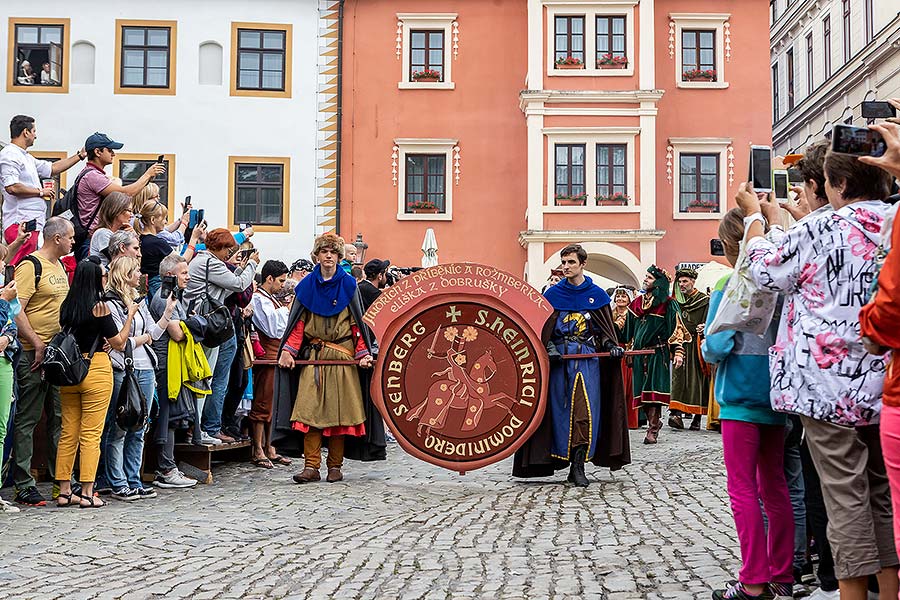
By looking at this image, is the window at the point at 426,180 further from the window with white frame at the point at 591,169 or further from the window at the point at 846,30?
the window at the point at 846,30

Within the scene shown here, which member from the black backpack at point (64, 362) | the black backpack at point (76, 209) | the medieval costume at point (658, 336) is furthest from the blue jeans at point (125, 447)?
the medieval costume at point (658, 336)

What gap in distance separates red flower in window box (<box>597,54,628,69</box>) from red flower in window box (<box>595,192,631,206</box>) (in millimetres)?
3453

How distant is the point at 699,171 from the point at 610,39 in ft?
14.6

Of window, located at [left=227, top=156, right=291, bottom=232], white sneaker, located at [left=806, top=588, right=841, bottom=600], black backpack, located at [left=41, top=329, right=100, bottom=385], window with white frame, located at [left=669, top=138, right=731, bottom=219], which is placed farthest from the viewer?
window with white frame, located at [left=669, top=138, right=731, bottom=219]

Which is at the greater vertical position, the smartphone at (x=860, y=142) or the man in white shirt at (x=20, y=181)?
the man in white shirt at (x=20, y=181)

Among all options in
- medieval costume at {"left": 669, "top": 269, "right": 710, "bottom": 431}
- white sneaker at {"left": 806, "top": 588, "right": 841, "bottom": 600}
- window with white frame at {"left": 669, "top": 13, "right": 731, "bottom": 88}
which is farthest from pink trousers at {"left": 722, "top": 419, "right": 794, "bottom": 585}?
window with white frame at {"left": 669, "top": 13, "right": 731, "bottom": 88}

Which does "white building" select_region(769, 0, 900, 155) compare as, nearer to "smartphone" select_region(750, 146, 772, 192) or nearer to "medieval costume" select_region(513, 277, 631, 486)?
"medieval costume" select_region(513, 277, 631, 486)

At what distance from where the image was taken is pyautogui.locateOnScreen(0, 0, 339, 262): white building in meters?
32.7

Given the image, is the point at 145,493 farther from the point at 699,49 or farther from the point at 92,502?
the point at 699,49

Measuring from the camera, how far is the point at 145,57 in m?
32.9

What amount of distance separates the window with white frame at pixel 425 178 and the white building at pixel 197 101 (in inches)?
75.7

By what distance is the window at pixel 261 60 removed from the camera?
32906mm

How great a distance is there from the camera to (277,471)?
37.7ft

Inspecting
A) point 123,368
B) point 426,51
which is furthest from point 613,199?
point 123,368
